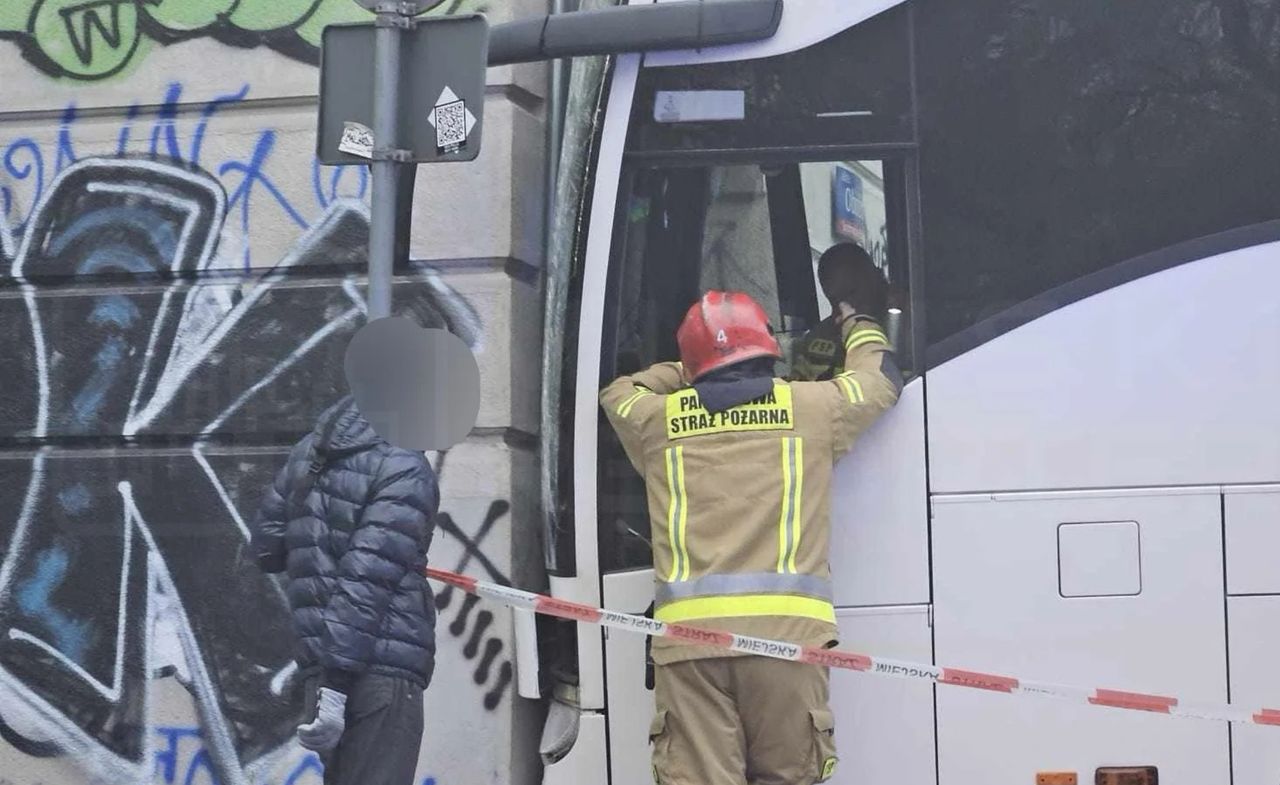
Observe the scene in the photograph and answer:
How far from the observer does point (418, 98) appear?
4711mm

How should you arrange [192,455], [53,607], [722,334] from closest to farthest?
[722,334] → [192,455] → [53,607]


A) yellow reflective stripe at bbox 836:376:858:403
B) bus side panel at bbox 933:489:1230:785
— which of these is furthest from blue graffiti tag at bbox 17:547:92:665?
bus side panel at bbox 933:489:1230:785

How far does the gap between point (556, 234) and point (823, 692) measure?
5.08 feet

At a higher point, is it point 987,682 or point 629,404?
point 629,404

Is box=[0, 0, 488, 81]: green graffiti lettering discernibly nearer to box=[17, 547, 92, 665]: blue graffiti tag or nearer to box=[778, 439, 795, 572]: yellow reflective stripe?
box=[17, 547, 92, 665]: blue graffiti tag

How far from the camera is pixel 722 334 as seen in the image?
4707 millimetres

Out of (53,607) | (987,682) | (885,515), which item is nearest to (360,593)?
(885,515)

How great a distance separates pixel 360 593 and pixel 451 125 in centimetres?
126

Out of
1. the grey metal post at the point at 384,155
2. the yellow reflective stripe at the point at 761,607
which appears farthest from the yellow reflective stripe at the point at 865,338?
the grey metal post at the point at 384,155

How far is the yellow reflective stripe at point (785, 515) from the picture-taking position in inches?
182

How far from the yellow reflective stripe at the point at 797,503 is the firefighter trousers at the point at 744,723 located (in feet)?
0.95

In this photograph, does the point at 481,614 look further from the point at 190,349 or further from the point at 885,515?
the point at 885,515

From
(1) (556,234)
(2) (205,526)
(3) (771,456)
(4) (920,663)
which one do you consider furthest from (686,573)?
(2) (205,526)

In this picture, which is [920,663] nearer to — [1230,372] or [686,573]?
[686,573]
